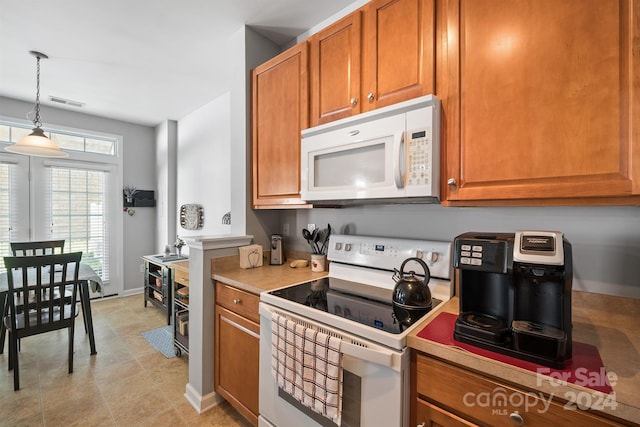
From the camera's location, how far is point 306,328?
1177mm

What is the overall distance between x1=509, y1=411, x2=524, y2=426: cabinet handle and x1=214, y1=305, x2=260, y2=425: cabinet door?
1.15 meters

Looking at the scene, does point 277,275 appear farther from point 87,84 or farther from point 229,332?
point 87,84

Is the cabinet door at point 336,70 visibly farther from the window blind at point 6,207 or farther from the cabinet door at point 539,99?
the window blind at point 6,207

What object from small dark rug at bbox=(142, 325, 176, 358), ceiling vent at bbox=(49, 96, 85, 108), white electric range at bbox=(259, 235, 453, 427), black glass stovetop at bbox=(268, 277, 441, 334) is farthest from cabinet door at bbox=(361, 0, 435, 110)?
ceiling vent at bbox=(49, 96, 85, 108)

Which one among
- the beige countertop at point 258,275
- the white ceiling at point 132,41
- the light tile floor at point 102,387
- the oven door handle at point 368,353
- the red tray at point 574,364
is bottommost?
the light tile floor at point 102,387

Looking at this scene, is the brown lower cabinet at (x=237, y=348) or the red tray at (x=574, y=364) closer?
the red tray at (x=574, y=364)

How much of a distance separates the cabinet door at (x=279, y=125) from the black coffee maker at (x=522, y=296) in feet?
3.71

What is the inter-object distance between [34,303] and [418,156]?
117 inches

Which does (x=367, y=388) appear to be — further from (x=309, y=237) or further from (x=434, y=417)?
(x=309, y=237)

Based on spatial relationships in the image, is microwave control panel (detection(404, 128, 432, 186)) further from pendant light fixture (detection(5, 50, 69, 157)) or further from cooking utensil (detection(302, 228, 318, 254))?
pendant light fixture (detection(5, 50, 69, 157))

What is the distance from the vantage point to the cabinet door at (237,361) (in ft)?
5.16

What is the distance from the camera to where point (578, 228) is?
1.17 meters

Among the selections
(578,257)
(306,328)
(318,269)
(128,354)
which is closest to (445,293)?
(578,257)

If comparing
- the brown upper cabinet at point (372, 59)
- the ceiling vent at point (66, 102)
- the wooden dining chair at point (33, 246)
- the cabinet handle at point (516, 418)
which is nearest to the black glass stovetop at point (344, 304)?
the cabinet handle at point (516, 418)
